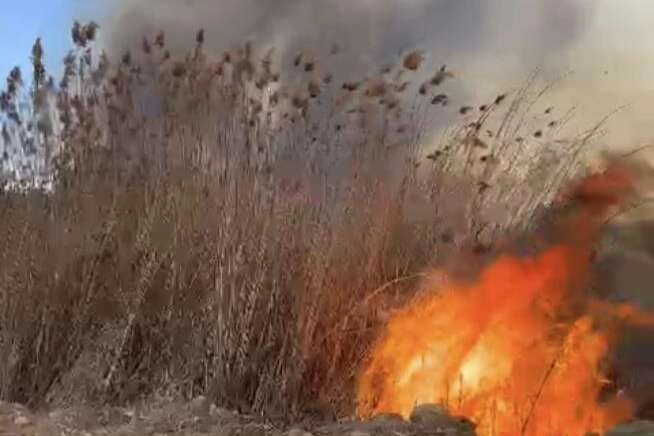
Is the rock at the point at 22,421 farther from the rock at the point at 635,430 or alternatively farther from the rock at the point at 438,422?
the rock at the point at 635,430

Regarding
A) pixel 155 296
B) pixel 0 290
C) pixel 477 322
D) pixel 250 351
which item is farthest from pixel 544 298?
pixel 0 290

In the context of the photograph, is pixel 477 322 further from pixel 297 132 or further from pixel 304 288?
pixel 297 132

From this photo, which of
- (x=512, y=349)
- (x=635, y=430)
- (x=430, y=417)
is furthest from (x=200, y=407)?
(x=635, y=430)

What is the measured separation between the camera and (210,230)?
283 inches

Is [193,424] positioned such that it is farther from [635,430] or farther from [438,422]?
[635,430]

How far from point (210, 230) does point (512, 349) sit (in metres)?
1.90

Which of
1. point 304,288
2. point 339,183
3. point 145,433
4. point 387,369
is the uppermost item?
point 339,183

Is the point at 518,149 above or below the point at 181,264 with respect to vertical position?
above

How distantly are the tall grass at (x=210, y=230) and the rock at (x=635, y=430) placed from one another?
165 centimetres

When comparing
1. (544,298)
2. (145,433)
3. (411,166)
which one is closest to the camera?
(145,433)

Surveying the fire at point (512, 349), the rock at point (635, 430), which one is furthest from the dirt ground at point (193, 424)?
the fire at point (512, 349)

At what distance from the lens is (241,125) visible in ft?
23.7

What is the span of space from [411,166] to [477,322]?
1.14m

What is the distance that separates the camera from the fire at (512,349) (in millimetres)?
6855
